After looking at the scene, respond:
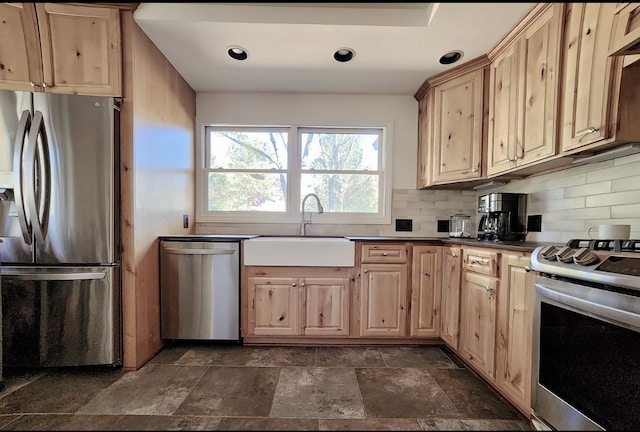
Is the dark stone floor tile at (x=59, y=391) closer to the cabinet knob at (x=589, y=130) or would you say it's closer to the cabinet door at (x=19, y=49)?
the cabinet door at (x=19, y=49)

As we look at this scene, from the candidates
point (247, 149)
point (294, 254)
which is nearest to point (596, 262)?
Result: point (294, 254)

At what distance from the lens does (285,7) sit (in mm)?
1979

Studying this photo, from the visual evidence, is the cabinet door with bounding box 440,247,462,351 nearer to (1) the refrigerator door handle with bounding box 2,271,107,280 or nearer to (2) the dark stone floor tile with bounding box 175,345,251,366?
(2) the dark stone floor tile with bounding box 175,345,251,366

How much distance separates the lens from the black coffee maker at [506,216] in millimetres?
2246

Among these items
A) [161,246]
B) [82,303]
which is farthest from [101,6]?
[82,303]

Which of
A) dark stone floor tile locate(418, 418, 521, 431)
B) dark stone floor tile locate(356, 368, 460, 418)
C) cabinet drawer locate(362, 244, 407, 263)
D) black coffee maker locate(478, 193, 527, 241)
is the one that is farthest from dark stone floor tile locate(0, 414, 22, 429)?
black coffee maker locate(478, 193, 527, 241)

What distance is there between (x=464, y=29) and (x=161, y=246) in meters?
2.57

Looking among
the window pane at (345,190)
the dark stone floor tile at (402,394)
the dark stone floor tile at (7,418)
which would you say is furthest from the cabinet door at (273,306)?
the dark stone floor tile at (7,418)

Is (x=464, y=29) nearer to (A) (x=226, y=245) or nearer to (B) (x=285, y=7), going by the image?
(B) (x=285, y=7)

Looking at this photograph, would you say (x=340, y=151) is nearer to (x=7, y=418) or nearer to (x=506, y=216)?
(x=506, y=216)

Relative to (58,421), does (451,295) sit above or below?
above

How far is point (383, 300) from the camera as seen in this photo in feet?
8.19

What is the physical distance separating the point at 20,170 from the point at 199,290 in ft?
4.30

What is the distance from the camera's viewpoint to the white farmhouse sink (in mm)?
2430
